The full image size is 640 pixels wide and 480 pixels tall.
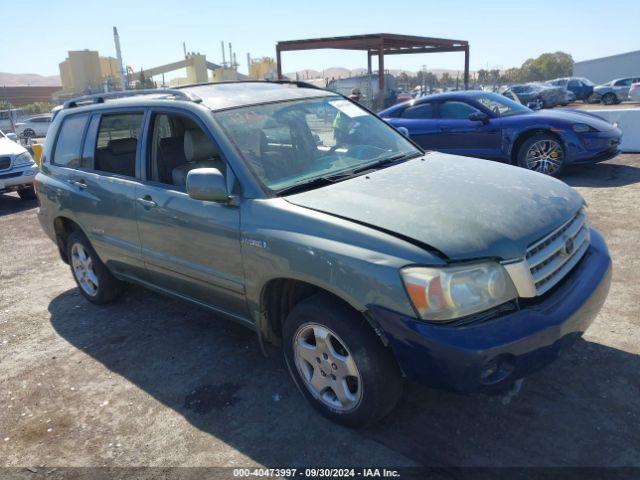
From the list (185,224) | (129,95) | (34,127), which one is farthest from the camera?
(34,127)

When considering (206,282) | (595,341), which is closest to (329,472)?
(206,282)

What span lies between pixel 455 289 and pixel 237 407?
5.37ft

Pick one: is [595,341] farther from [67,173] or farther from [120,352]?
[67,173]

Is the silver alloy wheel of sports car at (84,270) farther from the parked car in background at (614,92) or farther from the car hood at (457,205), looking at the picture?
the parked car in background at (614,92)

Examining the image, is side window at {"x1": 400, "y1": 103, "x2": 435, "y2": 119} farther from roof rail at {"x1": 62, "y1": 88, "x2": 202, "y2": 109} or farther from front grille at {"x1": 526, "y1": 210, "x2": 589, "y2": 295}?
front grille at {"x1": 526, "y1": 210, "x2": 589, "y2": 295}

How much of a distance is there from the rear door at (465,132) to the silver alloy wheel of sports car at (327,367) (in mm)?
6886

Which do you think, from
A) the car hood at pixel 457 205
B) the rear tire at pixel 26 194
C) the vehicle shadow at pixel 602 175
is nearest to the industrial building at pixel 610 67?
the vehicle shadow at pixel 602 175

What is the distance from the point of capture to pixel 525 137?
8711 mm

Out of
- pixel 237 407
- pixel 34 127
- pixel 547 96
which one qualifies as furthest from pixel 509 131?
pixel 34 127

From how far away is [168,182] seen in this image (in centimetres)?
387

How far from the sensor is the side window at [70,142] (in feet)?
15.5

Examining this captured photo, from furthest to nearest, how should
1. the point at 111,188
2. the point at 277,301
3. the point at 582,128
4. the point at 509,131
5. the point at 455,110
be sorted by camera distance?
the point at 455,110 → the point at 509,131 → the point at 582,128 → the point at 111,188 → the point at 277,301

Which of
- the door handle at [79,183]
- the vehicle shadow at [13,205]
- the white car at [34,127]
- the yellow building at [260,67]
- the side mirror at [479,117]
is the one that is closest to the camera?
the door handle at [79,183]

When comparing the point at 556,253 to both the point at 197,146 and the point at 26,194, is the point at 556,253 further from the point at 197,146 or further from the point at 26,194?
the point at 26,194
